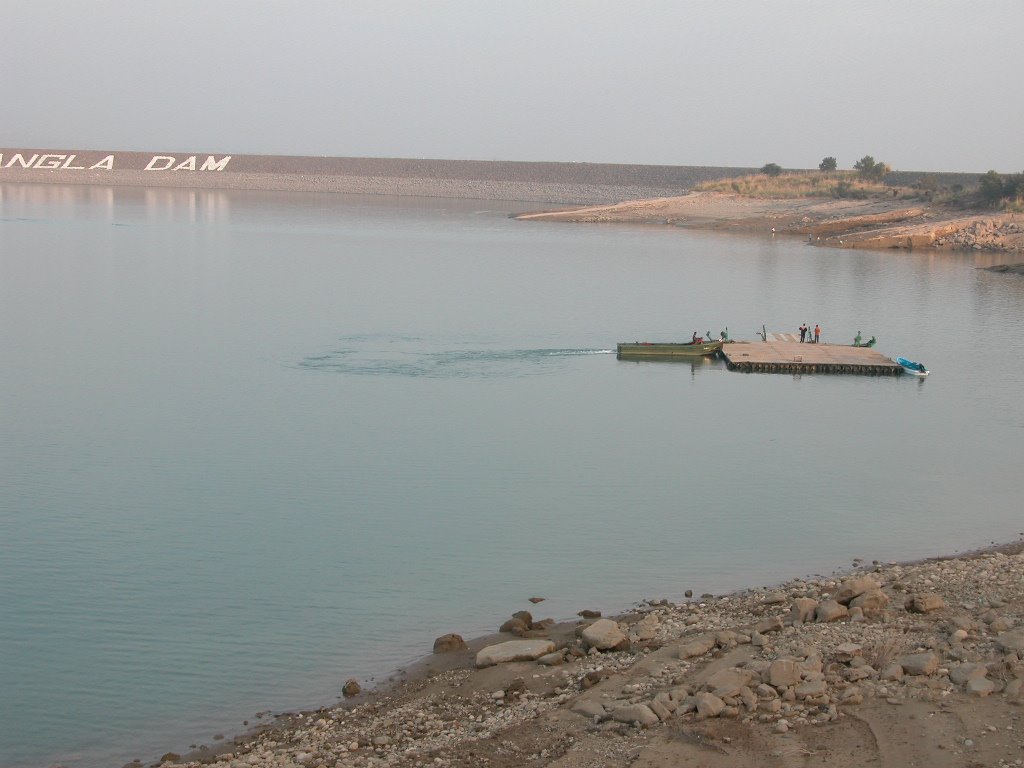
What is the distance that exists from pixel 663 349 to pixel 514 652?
54.0 ft

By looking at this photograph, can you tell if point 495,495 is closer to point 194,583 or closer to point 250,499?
point 250,499

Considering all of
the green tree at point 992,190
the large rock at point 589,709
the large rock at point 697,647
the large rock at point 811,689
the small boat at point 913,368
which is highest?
the green tree at point 992,190

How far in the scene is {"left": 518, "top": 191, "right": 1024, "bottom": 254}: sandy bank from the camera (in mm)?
55938

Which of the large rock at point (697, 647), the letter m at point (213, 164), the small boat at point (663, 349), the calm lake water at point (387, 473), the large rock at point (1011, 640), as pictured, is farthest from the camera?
the letter m at point (213, 164)

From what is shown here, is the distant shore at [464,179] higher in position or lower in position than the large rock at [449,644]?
higher

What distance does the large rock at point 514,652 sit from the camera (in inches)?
364

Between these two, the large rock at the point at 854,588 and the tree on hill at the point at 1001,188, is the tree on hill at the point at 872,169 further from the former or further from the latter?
the large rock at the point at 854,588

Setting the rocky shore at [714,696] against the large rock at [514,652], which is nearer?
the rocky shore at [714,696]

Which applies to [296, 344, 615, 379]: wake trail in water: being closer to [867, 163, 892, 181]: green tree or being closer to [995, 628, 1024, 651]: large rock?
[995, 628, 1024, 651]: large rock

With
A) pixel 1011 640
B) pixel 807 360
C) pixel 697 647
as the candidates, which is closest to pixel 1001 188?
pixel 807 360

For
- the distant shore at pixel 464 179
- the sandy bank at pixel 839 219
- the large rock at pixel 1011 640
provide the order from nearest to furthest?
the large rock at pixel 1011 640, the sandy bank at pixel 839 219, the distant shore at pixel 464 179

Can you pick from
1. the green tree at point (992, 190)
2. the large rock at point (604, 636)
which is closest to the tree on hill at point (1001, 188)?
the green tree at point (992, 190)

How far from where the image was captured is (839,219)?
6425 centimetres

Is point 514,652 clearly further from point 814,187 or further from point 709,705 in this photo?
point 814,187
